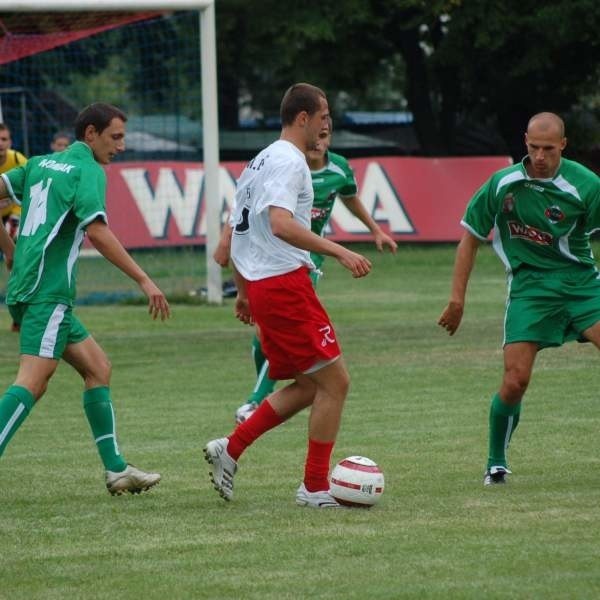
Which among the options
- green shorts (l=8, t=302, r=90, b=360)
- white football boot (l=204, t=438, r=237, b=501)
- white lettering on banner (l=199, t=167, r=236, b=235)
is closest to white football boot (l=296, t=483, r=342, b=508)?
white football boot (l=204, t=438, r=237, b=501)

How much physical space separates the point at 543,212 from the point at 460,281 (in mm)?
536

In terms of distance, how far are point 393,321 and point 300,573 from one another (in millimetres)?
11740

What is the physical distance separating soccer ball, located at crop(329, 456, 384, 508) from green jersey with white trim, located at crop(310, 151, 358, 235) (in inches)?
167

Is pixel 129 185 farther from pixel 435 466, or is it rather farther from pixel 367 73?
pixel 435 466

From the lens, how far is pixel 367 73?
3544 centimetres

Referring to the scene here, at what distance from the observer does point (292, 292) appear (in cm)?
724

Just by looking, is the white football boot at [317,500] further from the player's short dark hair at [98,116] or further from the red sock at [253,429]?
the player's short dark hair at [98,116]

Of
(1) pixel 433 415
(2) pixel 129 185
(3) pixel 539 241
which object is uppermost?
(3) pixel 539 241

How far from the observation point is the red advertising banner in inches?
953

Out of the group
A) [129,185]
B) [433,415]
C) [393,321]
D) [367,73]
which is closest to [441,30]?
[367,73]

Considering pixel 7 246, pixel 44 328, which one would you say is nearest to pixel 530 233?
pixel 44 328

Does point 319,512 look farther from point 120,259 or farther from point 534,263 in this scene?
point 534,263

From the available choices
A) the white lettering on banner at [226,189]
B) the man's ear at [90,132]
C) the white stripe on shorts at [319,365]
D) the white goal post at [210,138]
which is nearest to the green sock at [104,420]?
the white stripe on shorts at [319,365]

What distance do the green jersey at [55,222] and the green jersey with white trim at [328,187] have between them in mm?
3975
